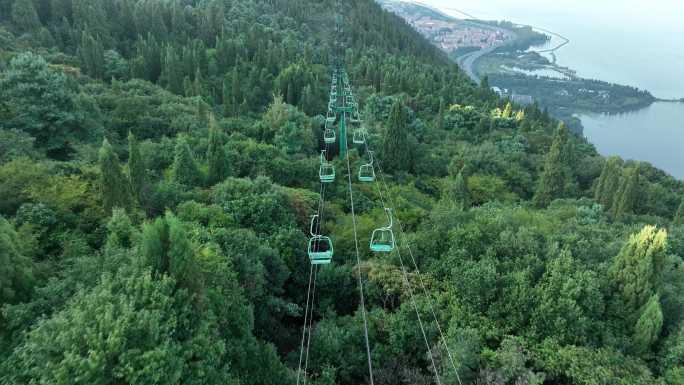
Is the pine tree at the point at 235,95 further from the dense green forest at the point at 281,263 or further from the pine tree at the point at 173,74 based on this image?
the pine tree at the point at 173,74

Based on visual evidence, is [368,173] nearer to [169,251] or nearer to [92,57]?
[169,251]

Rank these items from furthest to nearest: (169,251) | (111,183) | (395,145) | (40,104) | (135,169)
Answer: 1. (395,145)
2. (40,104)
3. (135,169)
4. (111,183)
5. (169,251)

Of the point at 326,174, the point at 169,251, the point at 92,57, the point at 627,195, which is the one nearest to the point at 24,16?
the point at 92,57

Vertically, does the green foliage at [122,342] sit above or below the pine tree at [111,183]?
above

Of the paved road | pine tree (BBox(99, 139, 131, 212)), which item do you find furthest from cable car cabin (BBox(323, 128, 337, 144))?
the paved road

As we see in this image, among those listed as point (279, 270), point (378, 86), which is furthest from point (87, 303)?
point (378, 86)

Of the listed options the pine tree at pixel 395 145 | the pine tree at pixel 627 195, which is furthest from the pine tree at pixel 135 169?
the pine tree at pixel 627 195
